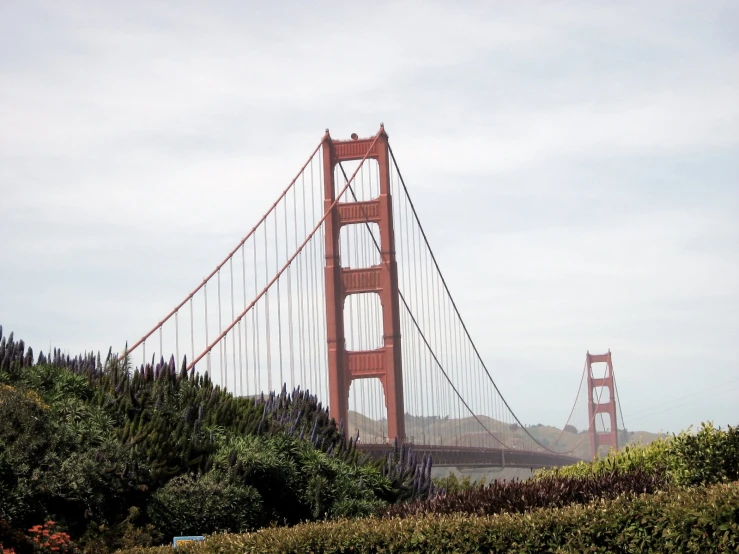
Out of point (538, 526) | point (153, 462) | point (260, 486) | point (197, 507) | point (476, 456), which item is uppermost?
point (476, 456)

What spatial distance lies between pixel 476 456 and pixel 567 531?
48.7 m

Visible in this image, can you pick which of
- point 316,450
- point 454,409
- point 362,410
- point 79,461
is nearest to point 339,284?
point 362,410

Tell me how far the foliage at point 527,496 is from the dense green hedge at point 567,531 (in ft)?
4.31

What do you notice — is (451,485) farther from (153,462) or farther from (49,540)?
(49,540)

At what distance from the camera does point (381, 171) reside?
2180 inches

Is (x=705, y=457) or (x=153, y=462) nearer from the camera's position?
(x=705, y=457)

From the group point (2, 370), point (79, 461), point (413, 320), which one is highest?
point (413, 320)

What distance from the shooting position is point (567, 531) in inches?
493

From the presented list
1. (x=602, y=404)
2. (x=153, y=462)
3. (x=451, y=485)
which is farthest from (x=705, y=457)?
(x=602, y=404)

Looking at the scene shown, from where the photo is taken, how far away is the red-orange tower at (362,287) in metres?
50.4

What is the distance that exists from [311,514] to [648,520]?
8366 millimetres

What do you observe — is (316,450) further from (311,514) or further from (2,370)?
(2,370)

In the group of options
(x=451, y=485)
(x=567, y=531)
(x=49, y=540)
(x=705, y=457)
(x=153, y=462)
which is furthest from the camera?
(x=451, y=485)

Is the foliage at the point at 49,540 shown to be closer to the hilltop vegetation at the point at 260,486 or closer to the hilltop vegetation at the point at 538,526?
the hilltop vegetation at the point at 260,486
